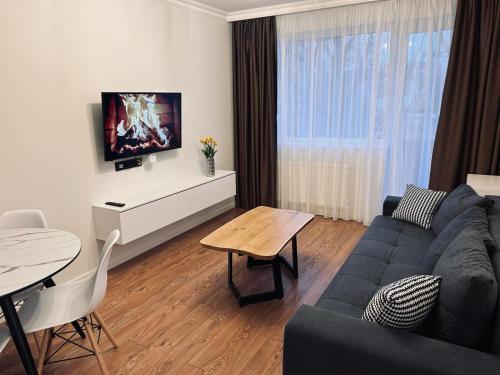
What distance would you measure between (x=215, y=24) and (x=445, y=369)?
435 centimetres

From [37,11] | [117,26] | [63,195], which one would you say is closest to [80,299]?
[63,195]

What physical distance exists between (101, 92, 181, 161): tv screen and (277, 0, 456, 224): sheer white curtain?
5.10ft

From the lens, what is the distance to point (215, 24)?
4.54m

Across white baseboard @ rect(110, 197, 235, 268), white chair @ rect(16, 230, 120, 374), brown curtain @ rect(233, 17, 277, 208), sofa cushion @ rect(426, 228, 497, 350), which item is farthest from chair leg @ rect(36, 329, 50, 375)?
brown curtain @ rect(233, 17, 277, 208)

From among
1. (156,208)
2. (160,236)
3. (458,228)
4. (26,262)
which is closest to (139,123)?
(156,208)

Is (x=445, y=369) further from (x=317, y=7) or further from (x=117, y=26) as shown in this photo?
(x=317, y=7)

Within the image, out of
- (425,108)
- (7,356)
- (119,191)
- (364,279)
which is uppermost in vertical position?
(425,108)

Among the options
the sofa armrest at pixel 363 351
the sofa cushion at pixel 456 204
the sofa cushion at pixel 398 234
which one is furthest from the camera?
the sofa cushion at pixel 398 234

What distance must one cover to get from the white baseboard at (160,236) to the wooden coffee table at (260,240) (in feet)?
3.77

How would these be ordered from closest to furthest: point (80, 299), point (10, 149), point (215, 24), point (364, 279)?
point (80, 299)
point (364, 279)
point (10, 149)
point (215, 24)

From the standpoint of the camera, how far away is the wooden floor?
2217 millimetres

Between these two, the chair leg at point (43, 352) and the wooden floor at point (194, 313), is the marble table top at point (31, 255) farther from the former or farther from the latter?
the wooden floor at point (194, 313)

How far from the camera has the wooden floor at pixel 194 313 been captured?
222cm

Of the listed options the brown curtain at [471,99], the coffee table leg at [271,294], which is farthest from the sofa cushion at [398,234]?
the brown curtain at [471,99]
